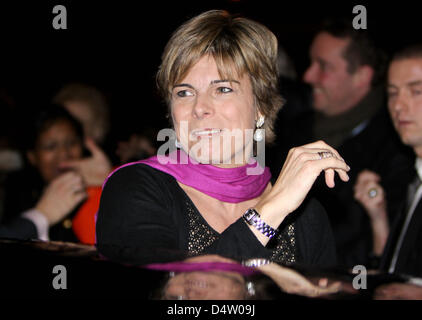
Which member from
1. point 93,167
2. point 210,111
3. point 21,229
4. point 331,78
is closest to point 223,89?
point 210,111

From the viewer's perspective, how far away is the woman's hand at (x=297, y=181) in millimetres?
1422

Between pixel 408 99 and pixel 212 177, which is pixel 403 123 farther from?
pixel 212 177

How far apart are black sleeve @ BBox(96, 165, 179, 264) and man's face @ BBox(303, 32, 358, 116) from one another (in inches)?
91.6

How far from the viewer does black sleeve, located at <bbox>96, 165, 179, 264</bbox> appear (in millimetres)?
1457

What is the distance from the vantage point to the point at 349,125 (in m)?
3.46

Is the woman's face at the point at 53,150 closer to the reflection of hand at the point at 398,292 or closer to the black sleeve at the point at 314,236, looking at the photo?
the black sleeve at the point at 314,236

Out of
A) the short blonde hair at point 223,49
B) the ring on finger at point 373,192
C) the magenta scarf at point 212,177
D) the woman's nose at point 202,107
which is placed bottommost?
the ring on finger at point 373,192

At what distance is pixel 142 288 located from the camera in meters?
0.75

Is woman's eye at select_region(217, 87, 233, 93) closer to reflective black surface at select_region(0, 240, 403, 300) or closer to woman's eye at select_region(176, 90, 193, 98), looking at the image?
woman's eye at select_region(176, 90, 193, 98)

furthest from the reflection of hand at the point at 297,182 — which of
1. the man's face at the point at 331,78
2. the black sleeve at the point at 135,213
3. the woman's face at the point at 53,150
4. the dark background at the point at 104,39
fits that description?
the dark background at the point at 104,39

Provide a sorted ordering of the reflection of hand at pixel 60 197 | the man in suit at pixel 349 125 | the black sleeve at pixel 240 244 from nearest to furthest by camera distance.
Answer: the black sleeve at pixel 240 244 → the reflection of hand at pixel 60 197 → the man in suit at pixel 349 125

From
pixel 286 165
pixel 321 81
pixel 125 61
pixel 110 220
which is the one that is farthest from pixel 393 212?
pixel 125 61

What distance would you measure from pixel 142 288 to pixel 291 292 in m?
0.20

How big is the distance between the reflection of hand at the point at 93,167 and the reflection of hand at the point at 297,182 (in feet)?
5.42
